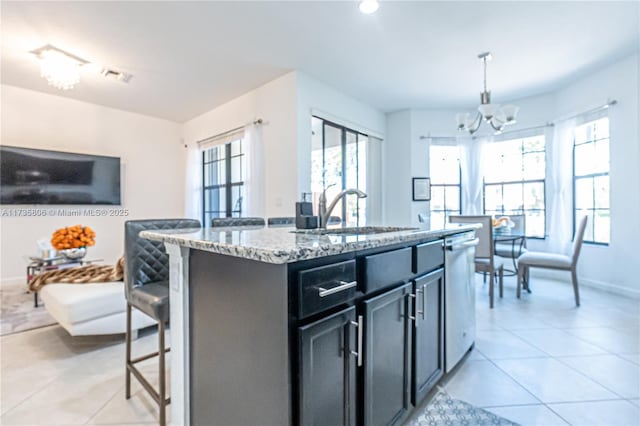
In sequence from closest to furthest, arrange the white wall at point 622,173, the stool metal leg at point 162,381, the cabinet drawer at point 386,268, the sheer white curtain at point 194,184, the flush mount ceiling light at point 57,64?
the cabinet drawer at point 386,268 < the stool metal leg at point 162,381 < the flush mount ceiling light at point 57,64 < the white wall at point 622,173 < the sheer white curtain at point 194,184

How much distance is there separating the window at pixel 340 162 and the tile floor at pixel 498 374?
2466 mm

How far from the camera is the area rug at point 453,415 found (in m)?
1.41

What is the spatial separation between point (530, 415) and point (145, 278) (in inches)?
83.9

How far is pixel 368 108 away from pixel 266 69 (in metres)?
2.01

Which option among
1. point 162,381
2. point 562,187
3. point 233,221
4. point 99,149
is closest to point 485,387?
point 162,381

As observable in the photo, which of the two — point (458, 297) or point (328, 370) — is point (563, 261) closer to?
point (458, 297)

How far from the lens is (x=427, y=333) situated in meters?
1.48

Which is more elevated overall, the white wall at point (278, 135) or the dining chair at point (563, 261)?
the white wall at point (278, 135)

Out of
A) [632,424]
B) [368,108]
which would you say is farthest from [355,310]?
[368,108]

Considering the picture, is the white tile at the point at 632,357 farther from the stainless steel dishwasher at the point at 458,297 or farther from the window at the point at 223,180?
the window at the point at 223,180

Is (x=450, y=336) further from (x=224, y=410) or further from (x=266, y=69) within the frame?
(x=266, y=69)

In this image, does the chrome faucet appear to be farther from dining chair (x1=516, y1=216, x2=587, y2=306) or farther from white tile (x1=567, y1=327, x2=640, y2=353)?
dining chair (x1=516, y1=216, x2=587, y2=306)

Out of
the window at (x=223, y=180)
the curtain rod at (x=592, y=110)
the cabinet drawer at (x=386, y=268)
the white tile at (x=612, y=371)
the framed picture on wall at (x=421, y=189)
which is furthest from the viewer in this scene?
the framed picture on wall at (x=421, y=189)

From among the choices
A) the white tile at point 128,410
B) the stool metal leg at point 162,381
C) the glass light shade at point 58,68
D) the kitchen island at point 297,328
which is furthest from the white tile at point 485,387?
the glass light shade at point 58,68
